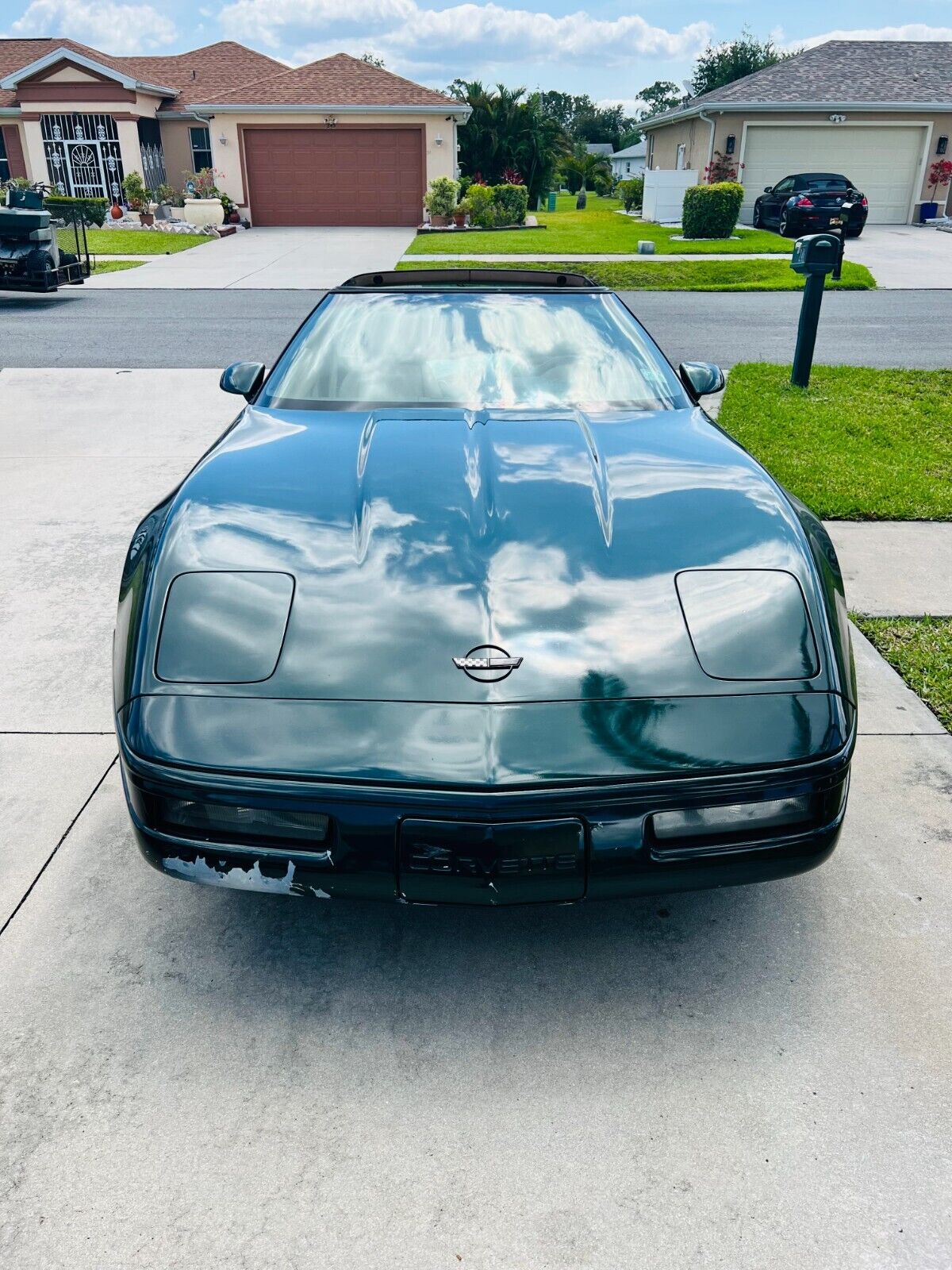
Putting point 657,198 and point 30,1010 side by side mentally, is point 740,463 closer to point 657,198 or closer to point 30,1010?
point 30,1010

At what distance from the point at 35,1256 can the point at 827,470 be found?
234 inches

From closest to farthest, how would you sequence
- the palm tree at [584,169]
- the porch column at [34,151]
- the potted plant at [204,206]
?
1. the potted plant at [204,206]
2. the porch column at [34,151]
3. the palm tree at [584,169]

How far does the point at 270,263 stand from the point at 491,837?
19856 mm

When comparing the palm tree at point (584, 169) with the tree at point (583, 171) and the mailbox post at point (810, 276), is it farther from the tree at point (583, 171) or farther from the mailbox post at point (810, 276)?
the mailbox post at point (810, 276)

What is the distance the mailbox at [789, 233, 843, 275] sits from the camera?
760 cm

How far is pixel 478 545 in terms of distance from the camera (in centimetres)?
249

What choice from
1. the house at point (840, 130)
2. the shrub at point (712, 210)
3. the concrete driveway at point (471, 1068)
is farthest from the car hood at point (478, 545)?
the house at point (840, 130)

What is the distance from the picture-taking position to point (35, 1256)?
1788 millimetres

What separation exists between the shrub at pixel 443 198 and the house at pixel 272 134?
3435 millimetres

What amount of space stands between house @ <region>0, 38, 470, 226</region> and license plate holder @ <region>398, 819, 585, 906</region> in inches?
1169

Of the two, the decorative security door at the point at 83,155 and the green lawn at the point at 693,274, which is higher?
the decorative security door at the point at 83,155

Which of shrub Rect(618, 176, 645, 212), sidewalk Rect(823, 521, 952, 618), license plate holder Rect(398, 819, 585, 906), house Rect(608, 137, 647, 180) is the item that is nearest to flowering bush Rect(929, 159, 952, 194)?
shrub Rect(618, 176, 645, 212)

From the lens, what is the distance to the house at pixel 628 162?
76.8 m

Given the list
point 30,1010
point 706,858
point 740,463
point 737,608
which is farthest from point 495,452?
point 30,1010
